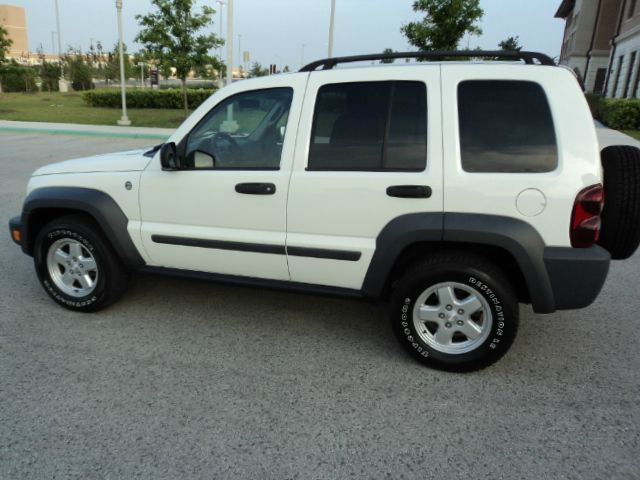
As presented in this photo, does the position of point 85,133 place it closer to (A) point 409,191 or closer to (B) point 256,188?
(B) point 256,188

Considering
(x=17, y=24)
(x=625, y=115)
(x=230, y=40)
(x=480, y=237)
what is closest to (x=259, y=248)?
(x=480, y=237)

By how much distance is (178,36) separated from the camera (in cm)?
1869

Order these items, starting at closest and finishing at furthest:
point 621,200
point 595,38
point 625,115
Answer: point 621,200 < point 625,115 < point 595,38

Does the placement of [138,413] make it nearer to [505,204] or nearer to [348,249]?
[348,249]

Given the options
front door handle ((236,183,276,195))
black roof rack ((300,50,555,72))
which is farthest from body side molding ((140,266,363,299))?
black roof rack ((300,50,555,72))

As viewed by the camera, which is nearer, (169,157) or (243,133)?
(169,157)

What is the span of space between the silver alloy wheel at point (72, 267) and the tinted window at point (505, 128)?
2811mm

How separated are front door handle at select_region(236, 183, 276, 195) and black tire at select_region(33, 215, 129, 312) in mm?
1235

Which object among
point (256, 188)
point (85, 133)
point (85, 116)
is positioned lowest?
point (85, 133)

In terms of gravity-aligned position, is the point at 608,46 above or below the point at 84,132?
above

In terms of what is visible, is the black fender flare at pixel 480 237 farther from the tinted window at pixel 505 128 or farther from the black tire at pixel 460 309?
the tinted window at pixel 505 128

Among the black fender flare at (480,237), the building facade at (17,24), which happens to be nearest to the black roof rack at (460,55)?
the black fender flare at (480,237)

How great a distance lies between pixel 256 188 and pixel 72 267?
171 centimetres

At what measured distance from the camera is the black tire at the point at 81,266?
151 inches
